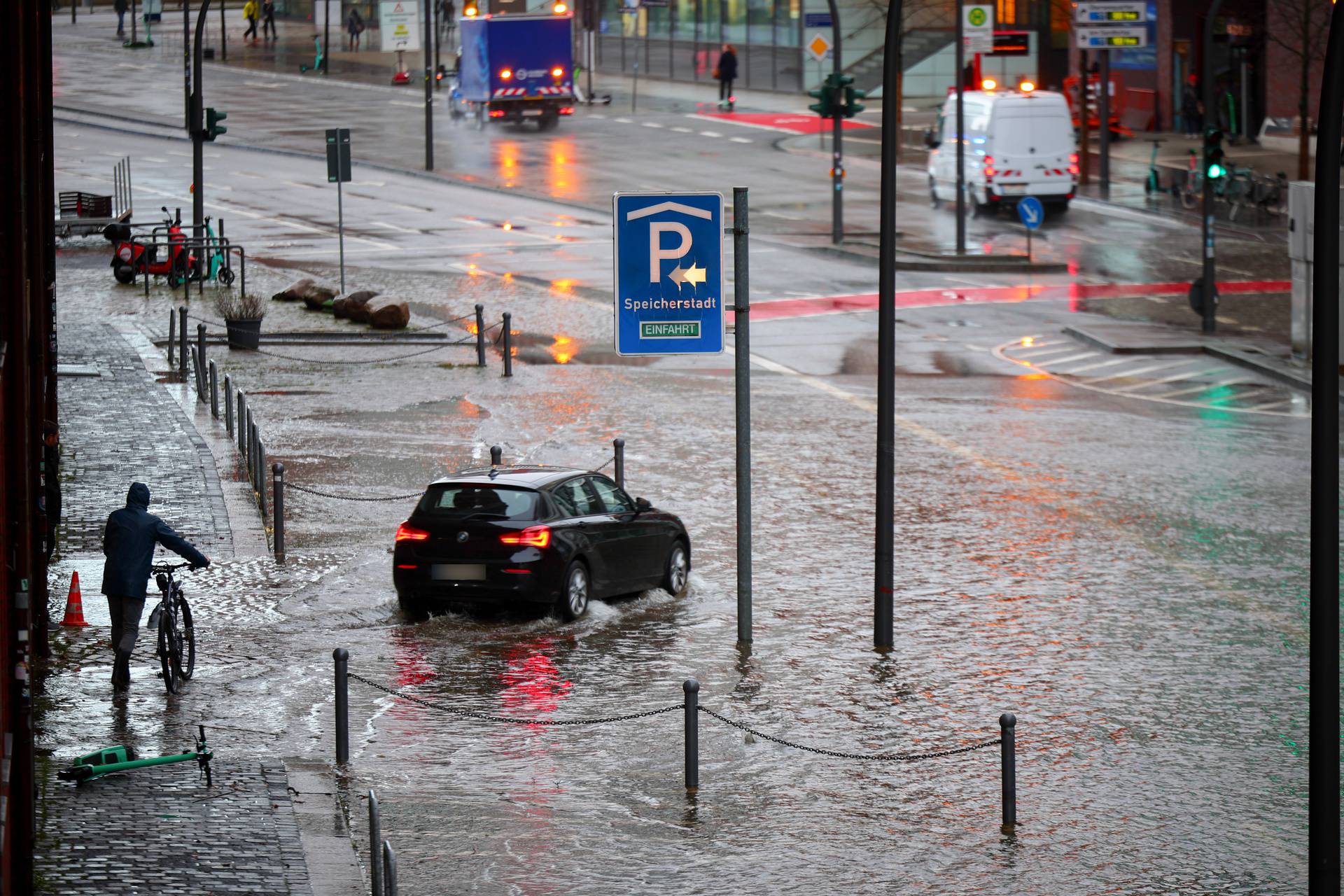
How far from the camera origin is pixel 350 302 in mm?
33594

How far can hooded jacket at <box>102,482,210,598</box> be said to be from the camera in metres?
14.5

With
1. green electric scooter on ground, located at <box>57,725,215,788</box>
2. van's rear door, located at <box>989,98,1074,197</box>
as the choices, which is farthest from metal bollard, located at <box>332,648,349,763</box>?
van's rear door, located at <box>989,98,1074,197</box>

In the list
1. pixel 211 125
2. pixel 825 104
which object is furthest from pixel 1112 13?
pixel 211 125

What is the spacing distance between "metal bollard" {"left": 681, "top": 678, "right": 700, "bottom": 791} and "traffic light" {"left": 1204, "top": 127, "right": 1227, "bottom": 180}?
2524 centimetres

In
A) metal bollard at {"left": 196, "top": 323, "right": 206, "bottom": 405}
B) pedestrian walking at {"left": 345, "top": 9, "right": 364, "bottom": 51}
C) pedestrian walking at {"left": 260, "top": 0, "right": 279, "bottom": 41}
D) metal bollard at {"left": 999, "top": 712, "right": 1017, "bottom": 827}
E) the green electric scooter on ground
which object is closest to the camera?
metal bollard at {"left": 999, "top": 712, "right": 1017, "bottom": 827}

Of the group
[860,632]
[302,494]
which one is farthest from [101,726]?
[302,494]

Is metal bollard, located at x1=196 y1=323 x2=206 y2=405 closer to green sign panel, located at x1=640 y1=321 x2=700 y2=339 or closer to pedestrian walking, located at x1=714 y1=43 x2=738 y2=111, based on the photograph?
green sign panel, located at x1=640 y1=321 x2=700 y2=339

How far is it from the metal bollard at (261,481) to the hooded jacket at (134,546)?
513 cm

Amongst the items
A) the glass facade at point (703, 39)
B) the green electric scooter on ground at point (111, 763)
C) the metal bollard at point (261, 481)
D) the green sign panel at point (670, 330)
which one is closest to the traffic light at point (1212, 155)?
the metal bollard at point (261, 481)

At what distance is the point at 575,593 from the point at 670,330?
8.13ft

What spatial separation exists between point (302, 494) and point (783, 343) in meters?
13.6

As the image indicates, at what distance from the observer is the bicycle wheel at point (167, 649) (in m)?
14.1

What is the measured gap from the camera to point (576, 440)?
24438 mm

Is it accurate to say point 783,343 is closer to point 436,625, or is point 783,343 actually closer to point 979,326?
point 979,326
